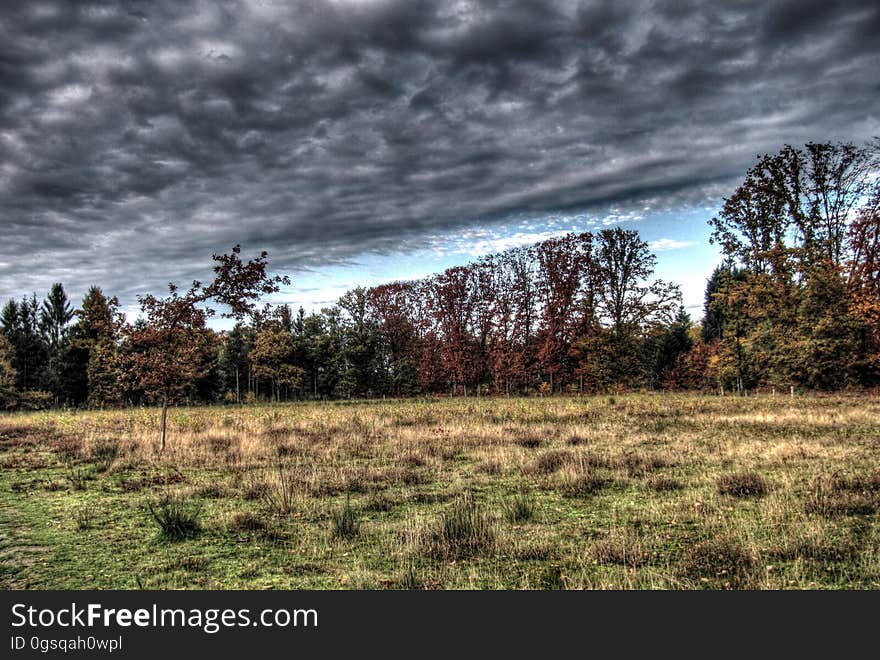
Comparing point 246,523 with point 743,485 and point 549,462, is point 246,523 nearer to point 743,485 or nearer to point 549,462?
point 549,462

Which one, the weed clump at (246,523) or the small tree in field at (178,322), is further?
the small tree in field at (178,322)

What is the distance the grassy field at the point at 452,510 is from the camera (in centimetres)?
546

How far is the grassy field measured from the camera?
5.46 m

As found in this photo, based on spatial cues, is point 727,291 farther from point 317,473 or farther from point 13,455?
point 13,455

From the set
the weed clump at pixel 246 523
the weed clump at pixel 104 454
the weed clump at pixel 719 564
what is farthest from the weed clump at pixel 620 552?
the weed clump at pixel 104 454

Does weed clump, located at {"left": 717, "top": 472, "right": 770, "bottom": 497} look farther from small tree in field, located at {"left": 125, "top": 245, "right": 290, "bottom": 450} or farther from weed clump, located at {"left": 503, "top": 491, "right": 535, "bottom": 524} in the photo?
small tree in field, located at {"left": 125, "top": 245, "right": 290, "bottom": 450}

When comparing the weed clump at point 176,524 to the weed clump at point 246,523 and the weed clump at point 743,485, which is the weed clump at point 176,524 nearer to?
the weed clump at point 246,523

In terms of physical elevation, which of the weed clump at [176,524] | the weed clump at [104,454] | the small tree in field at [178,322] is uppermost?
the small tree in field at [178,322]

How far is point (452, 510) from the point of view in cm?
759

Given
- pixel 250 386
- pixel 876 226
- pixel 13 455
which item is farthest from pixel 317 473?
pixel 250 386

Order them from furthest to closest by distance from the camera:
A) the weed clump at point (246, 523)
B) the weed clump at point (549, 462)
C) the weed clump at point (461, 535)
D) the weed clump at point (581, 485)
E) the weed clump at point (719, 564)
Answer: the weed clump at point (549, 462), the weed clump at point (581, 485), the weed clump at point (246, 523), the weed clump at point (461, 535), the weed clump at point (719, 564)

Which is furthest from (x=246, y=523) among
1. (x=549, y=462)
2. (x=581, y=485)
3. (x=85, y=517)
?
(x=549, y=462)

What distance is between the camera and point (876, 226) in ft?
75.8

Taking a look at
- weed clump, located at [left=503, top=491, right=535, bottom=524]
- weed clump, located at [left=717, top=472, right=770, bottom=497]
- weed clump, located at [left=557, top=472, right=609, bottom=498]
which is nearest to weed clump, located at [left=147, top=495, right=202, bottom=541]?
weed clump, located at [left=503, top=491, right=535, bottom=524]
